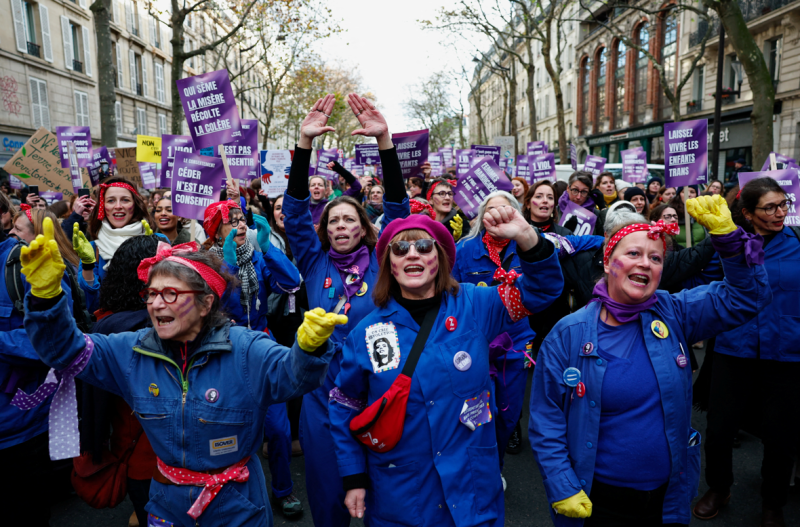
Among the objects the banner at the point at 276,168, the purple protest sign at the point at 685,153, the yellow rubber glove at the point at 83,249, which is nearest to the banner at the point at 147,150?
the banner at the point at 276,168

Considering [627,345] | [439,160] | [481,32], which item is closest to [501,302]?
[627,345]

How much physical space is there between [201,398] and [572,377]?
58.6 inches

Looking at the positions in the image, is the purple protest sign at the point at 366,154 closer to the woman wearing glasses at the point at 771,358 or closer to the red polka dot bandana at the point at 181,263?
the woman wearing glasses at the point at 771,358

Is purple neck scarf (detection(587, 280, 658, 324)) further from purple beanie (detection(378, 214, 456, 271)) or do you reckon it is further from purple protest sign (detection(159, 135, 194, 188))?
purple protest sign (detection(159, 135, 194, 188))

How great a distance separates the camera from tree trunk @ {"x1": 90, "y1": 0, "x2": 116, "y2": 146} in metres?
12.9

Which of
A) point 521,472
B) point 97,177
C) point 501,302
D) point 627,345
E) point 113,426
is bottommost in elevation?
point 521,472

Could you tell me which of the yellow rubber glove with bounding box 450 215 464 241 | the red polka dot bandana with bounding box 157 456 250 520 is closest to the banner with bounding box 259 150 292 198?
the yellow rubber glove with bounding box 450 215 464 241

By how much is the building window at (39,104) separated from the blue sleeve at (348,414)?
85.3 feet

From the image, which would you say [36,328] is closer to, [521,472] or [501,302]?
[501,302]

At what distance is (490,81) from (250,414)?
65.9 metres

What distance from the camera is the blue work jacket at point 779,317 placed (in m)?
3.29

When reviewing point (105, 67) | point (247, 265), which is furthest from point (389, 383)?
point (105, 67)

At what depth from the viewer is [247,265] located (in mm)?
3863

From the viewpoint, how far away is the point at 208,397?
6.95 feet
